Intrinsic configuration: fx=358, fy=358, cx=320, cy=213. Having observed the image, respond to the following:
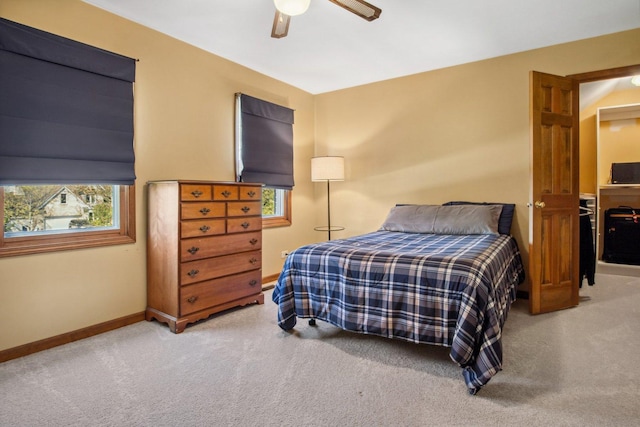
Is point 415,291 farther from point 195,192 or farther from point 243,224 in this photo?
point 195,192

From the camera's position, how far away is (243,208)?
3.19 meters

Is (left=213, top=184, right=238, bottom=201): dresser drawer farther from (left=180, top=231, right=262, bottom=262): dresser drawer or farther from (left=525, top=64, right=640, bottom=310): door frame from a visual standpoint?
(left=525, top=64, right=640, bottom=310): door frame

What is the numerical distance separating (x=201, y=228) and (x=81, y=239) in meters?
0.83

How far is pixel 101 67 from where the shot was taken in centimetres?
259

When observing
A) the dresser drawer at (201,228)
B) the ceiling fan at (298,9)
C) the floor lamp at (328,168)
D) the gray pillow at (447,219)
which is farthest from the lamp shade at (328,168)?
the ceiling fan at (298,9)

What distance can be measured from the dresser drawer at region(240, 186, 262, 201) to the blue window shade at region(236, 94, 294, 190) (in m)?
0.51

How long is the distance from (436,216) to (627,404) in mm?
2079

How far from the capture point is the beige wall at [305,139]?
2461mm

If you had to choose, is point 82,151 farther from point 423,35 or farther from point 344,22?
point 423,35

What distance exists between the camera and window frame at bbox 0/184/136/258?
89.4 inches

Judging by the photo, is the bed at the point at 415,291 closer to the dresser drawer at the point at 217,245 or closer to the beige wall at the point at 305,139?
the dresser drawer at the point at 217,245

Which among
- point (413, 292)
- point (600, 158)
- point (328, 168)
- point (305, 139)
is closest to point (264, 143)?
point (328, 168)

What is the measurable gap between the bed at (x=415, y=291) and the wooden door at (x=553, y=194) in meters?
0.26

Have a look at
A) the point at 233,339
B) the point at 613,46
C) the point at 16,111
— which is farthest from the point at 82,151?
the point at 613,46
